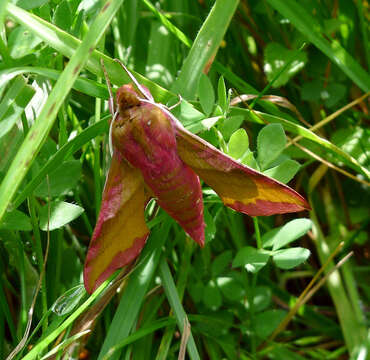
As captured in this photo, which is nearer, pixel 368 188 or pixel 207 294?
pixel 207 294

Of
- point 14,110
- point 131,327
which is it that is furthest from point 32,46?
point 131,327

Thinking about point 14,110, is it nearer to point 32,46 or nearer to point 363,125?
point 32,46

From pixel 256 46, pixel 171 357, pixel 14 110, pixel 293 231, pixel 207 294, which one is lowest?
pixel 171 357

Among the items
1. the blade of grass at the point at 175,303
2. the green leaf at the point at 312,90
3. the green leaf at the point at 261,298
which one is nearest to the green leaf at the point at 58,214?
the blade of grass at the point at 175,303

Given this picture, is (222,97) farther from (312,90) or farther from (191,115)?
(312,90)

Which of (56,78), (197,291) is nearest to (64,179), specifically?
(56,78)

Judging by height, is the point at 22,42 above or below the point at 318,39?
below

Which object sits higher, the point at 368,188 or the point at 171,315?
the point at 368,188
